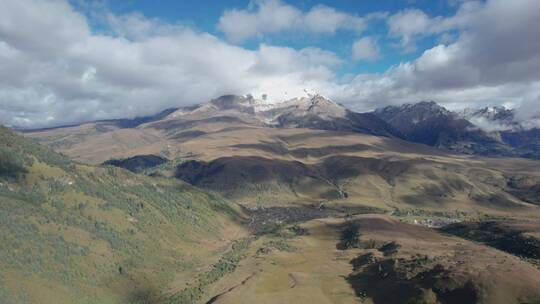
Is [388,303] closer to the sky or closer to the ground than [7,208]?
closer to the ground

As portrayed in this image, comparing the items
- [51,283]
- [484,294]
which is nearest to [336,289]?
[484,294]

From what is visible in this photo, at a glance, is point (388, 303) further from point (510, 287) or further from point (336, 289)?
point (510, 287)

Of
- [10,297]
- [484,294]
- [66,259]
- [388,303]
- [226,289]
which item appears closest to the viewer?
[10,297]

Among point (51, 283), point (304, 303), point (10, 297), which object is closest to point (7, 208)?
point (51, 283)

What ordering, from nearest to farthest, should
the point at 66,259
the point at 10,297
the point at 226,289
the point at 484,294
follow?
the point at 10,297
the point at 484,294
the point at 66,259
the point at 226,289

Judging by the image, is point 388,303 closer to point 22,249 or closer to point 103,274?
point 103,274

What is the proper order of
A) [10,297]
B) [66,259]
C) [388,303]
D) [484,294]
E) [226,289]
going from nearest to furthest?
[10,297] → [484,294] → [388,303] → [66,259] → [226,289]

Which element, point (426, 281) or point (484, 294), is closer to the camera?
point (484, 294)

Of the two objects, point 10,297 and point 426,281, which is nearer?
point 10,297

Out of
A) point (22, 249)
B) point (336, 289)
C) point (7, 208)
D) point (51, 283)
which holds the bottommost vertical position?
point (336, 289)
